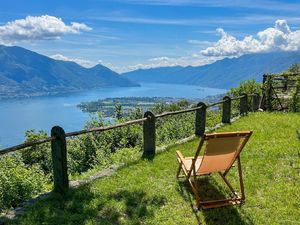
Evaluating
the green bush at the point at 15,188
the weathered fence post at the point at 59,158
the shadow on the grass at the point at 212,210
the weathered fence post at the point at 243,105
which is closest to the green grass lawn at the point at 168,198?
the shadow on the grass at the point at 212,210

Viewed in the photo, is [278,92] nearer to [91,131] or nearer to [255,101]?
[255,101]

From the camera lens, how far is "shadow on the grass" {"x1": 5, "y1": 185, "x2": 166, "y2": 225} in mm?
5195

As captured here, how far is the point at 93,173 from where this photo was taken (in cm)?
746

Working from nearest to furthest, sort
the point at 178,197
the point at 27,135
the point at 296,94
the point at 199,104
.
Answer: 1. the point at 178,197
2. the point at 199,104
3. the point at 296,94
4. the point at 27,135

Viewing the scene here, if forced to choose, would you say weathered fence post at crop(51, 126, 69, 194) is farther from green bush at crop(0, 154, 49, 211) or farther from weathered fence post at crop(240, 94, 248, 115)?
weathered fence post at crop(240, 94, 248, 115)

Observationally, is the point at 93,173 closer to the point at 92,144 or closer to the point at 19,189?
the point at 19,189

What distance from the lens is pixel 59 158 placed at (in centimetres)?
631

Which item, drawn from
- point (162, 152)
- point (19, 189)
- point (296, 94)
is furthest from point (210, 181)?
point (296, 94)

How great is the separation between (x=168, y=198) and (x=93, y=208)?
1.26m

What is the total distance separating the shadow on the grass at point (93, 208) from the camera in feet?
17.0

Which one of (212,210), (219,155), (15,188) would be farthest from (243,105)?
(15,188)

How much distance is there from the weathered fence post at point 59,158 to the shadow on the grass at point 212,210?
2053mm

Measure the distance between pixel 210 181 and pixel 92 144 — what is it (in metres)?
5.57

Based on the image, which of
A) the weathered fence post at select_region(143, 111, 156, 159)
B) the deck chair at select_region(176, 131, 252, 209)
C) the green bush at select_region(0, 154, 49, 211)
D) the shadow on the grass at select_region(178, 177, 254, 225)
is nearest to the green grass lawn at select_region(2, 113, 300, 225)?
the shadow on the grass at select_region(178, 177, 254, 225)
